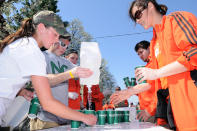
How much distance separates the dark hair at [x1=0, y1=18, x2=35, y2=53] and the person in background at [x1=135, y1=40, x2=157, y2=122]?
1.23 m

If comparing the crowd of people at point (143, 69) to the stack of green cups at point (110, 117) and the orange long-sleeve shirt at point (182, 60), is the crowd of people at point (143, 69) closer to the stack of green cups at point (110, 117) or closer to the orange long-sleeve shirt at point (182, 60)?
the orange long-sleeve shirt at point (182, 60)

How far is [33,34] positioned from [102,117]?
2.91 feet

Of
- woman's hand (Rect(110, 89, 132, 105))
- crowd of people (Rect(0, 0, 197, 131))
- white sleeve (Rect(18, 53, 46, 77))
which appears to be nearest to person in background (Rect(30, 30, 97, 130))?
crowd of people (Rect(0, 0, 197, 131))

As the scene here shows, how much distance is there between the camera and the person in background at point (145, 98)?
73.0 inches

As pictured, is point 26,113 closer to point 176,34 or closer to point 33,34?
point 33,34

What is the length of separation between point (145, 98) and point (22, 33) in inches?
60.5

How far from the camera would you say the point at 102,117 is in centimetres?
158

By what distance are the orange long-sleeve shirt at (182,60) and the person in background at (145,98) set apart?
1.70 ft

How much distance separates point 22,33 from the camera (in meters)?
1.47

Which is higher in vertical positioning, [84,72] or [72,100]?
Answer: [84,72]

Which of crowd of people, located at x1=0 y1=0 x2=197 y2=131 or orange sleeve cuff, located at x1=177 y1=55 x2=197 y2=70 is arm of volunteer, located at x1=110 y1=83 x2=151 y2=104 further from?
orange sleeve cuff, located at x1=177 y1=55 x2=197 y2=70

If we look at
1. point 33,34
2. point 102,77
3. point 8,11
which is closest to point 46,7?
point 8,11

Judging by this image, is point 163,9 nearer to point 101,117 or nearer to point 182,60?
A: point 182,60

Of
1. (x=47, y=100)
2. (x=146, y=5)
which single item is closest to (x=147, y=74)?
(x=146, y=5)
